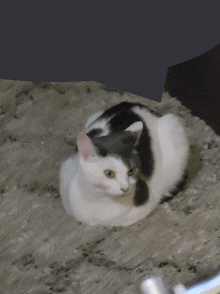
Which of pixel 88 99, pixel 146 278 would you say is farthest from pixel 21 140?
pixel 146 278

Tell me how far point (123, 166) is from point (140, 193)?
0.20 meters

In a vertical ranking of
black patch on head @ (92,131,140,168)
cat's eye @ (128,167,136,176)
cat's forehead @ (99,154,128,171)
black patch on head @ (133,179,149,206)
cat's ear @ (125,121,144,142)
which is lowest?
black patch on head @ (133,179,149,206)

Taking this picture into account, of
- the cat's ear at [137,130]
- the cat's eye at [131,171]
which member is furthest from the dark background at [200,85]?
the cat's eye at [131,171]

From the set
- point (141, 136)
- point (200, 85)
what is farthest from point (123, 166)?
point (200, 85)

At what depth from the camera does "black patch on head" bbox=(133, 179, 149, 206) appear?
1045 mm

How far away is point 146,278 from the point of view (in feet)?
3.50

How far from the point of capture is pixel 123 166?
0.90 meters

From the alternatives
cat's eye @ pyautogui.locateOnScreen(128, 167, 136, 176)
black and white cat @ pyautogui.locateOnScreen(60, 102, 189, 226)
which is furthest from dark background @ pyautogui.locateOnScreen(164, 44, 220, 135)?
cat's eye @ pyautogui.locateOnScreen(128, 167, 136, 176)

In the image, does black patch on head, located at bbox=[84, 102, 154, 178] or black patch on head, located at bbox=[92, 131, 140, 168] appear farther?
black patch on head, located at bbox=[84, 102, 154, 178]

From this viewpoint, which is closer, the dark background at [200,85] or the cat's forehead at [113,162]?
the cat's forehead at [113,162]

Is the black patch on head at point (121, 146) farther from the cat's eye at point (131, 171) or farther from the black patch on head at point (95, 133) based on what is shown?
the black patch on head at point (95, 133)

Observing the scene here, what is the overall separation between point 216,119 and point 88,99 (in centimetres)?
50

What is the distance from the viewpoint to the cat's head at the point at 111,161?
2.93 feet

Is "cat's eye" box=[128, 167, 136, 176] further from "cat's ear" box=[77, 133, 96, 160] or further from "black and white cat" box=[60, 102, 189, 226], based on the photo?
"cat's ear" box=[77, 133, 96, 160]
